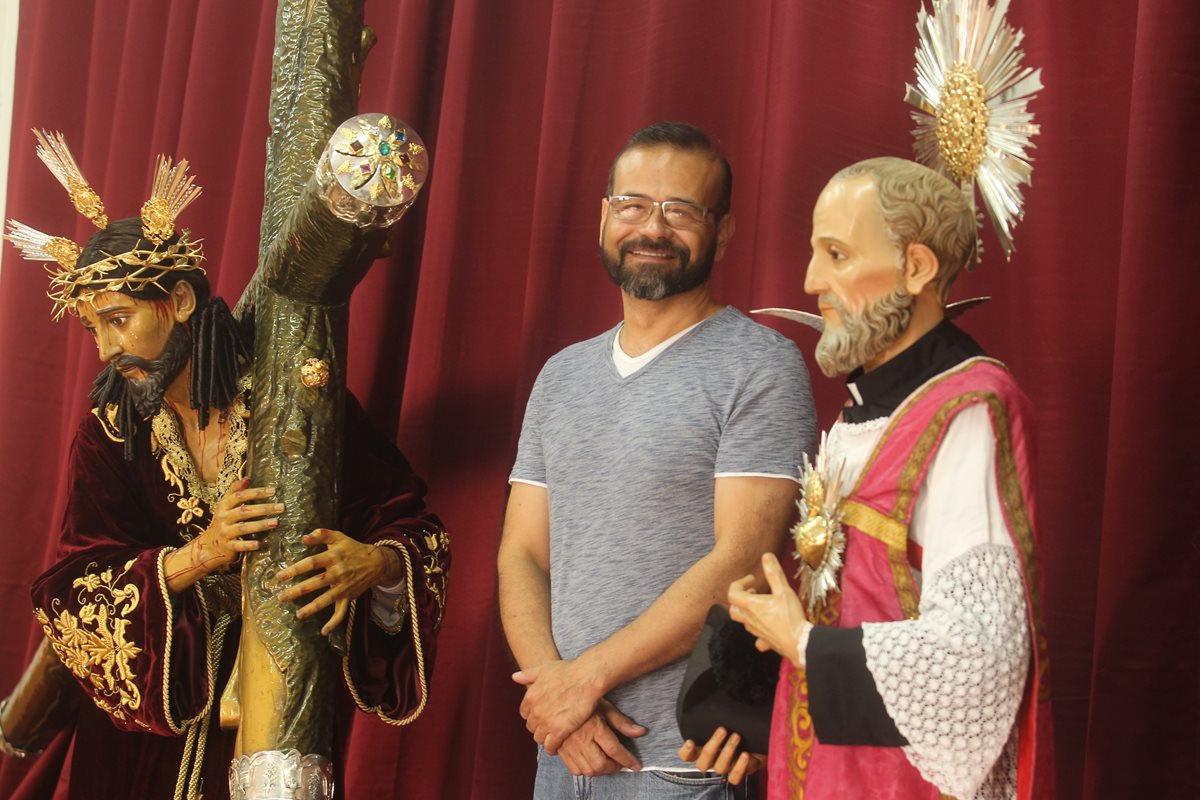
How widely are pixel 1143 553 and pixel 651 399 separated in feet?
2.37

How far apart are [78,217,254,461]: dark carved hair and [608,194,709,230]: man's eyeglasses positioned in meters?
0.72

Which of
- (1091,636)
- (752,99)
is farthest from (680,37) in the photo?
(1091,636)

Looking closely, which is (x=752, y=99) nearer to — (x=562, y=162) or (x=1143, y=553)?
(x=562, y=162)

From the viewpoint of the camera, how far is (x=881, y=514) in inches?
57.7

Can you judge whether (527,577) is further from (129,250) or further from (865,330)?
(129,250)

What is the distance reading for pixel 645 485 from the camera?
6.11ft

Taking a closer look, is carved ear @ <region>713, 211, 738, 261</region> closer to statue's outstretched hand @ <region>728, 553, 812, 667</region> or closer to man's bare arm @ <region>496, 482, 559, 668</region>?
man's bare arm @ <region>496, 482, 559, 668</region>

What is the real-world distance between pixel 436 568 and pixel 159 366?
1.87 feet

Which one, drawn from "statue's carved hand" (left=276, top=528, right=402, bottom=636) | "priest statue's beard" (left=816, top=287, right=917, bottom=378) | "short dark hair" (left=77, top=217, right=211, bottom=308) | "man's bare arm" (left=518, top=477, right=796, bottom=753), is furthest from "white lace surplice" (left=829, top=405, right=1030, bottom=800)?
"short dark hair" (left=77, top=217, right=211, bottom=308)

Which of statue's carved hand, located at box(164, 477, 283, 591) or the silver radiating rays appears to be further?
statue's carved hand, located at box(164, 477, 283, 591)

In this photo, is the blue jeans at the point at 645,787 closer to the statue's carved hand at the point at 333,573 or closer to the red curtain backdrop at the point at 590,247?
the statue's carved hand at the point at 333,573

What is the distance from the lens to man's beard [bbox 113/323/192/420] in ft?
7.35

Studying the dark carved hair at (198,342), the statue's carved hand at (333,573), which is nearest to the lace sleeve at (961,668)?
the statue's carved hand at (333,573)

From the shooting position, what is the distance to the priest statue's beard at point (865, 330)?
1515 millimetres
